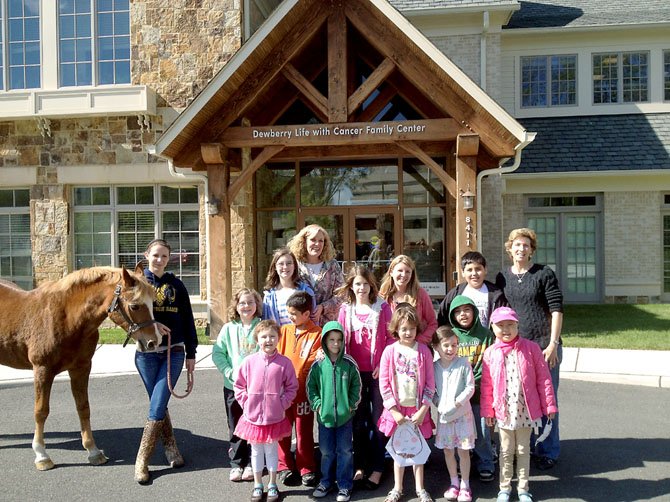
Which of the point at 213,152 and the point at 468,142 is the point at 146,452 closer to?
the point at 213,152

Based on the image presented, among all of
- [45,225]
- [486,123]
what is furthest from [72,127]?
[486,123]

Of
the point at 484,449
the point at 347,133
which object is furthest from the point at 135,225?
the point at 484,449

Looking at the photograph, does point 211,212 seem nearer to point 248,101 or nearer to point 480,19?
point 248,101

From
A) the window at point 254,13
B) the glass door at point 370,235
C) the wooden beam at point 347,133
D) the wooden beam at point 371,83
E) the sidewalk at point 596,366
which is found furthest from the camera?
the glass door at point 370,235

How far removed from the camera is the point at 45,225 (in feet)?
39.5

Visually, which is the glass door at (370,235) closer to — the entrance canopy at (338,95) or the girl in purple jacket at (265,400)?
the entrance canopy at (338,95)

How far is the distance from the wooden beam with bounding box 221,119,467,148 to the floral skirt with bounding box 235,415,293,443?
18.2 ft

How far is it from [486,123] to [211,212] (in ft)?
14.2

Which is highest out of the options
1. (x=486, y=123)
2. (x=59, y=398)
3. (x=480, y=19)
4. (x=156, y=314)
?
(x=480, y=19)

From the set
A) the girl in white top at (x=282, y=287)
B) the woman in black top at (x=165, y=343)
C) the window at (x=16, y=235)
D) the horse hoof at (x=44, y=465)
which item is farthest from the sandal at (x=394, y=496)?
the window at (x=16, y=235)

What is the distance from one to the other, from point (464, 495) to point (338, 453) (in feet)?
2.98

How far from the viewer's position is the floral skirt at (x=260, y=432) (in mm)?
4093

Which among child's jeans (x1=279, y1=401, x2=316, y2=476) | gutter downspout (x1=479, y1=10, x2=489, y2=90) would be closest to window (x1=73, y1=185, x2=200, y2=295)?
gutter downspout (x1=479, y1=10, x2=489, y2=90)

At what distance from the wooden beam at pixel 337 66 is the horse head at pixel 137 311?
5.15m
